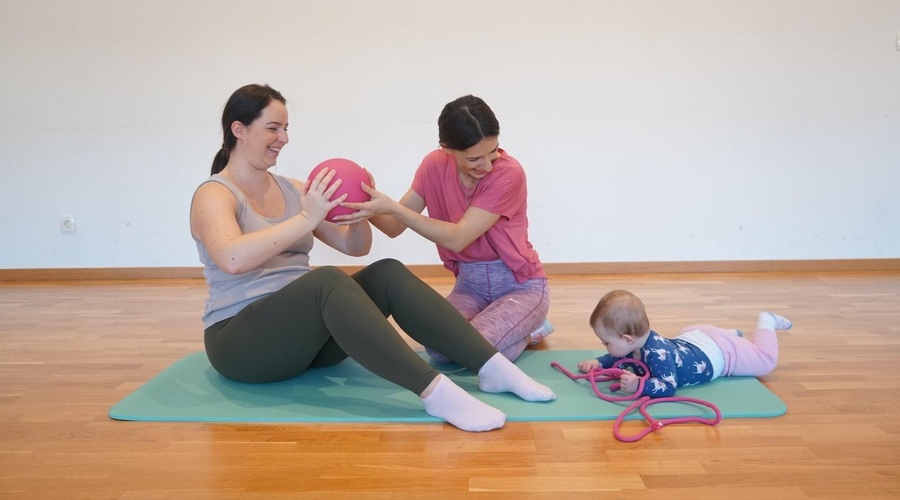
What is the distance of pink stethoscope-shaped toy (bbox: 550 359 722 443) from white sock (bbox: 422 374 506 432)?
32 cm

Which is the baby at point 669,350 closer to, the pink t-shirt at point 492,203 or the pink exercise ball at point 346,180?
the pink t-shirt at point 492,203

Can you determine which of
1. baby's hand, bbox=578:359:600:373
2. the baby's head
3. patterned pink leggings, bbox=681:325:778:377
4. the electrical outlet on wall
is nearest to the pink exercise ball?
the baby's head

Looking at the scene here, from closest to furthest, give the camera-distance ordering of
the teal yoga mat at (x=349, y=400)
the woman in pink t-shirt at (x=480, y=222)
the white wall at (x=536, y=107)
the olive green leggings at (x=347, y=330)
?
the olive green leggings at (x=347, y=330)
the teal yoga mat at (x=349, y=400)
the woman in pink t-shirt at (x=480, y=222)
the white wall at (x=536, y=107)

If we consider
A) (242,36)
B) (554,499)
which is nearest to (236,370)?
(554,499)

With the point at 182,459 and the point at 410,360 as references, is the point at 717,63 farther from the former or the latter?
the point at 182,459

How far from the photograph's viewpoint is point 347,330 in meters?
1.87

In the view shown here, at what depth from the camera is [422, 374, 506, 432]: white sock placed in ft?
6.22

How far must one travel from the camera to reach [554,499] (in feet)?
5.13

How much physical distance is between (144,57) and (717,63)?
3.12m

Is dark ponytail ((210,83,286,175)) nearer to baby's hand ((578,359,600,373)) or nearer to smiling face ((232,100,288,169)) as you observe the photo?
Result: smiling face ((232,100,288,169))

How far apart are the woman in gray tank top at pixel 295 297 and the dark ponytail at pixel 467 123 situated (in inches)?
15.3

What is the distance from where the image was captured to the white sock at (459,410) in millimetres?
1895

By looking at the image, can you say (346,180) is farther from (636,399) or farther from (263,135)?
(636,399)

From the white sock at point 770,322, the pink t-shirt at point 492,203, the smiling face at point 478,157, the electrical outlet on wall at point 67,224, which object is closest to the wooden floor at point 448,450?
the white sock at point 770,322
